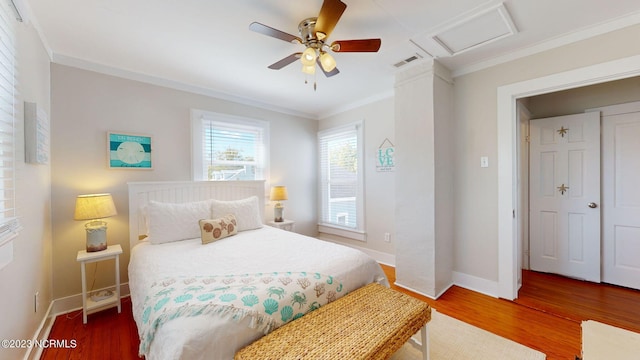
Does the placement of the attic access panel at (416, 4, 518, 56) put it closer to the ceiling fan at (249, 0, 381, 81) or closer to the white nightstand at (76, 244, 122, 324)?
the ceiling fan at (249, 0, 381, 81)

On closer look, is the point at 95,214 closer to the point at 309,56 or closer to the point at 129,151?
the point at 129,151

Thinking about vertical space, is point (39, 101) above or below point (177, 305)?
above

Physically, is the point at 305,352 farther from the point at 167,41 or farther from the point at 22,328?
the point at 167,41

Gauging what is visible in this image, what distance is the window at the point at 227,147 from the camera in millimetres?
3250

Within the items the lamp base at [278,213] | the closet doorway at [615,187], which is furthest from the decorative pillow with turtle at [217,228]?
the closet doorway at [615,187]

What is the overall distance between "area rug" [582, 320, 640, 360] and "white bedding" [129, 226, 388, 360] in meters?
1.20

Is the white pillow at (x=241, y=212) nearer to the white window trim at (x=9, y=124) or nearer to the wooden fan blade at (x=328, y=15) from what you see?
the white window trim at (x=9, y=124)

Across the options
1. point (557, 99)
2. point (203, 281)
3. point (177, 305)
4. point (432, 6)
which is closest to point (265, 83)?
point (432, 6)

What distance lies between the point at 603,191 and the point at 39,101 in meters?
5.75

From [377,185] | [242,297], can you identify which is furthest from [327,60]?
[377,185]

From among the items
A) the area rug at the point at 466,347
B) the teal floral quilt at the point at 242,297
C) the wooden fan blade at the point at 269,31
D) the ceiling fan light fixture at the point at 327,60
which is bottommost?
the area rug at the point at 466,347

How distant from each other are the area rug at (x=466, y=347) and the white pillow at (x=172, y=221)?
2.21m

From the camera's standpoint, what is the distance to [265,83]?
3107mm

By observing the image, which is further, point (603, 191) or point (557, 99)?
point (557, 99)
